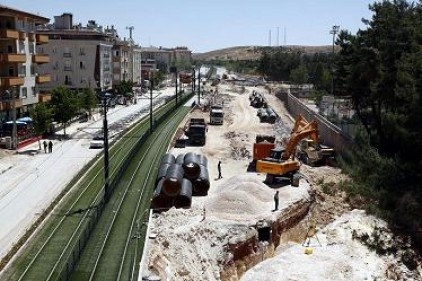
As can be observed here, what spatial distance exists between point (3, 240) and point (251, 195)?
15.5m

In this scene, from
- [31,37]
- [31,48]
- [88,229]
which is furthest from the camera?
[31,48]

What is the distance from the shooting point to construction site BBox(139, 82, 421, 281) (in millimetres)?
26062

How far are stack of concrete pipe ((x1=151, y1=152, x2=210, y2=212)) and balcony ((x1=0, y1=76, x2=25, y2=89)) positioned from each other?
24.0 m

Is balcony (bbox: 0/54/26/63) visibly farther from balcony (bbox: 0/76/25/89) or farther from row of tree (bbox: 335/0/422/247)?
row of tree (bbox: 335/0/422/247)

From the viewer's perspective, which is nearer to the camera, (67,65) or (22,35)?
(22,35)

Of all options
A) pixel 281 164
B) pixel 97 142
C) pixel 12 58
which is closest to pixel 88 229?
pixel 281 164

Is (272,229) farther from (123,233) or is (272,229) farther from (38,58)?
(38,58)

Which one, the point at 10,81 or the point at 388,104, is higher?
the point at 10,81

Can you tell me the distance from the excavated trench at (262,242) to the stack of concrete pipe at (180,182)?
5.92 metres

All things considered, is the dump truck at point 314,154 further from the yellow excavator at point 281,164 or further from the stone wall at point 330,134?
the yellow excavator at point 281,164

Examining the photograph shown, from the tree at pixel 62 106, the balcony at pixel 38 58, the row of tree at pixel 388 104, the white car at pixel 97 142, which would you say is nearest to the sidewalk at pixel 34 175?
the white car at pixel 97 142

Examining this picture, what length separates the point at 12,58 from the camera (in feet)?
193

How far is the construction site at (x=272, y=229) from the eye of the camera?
26.1 m

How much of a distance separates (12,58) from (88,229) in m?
35.1
